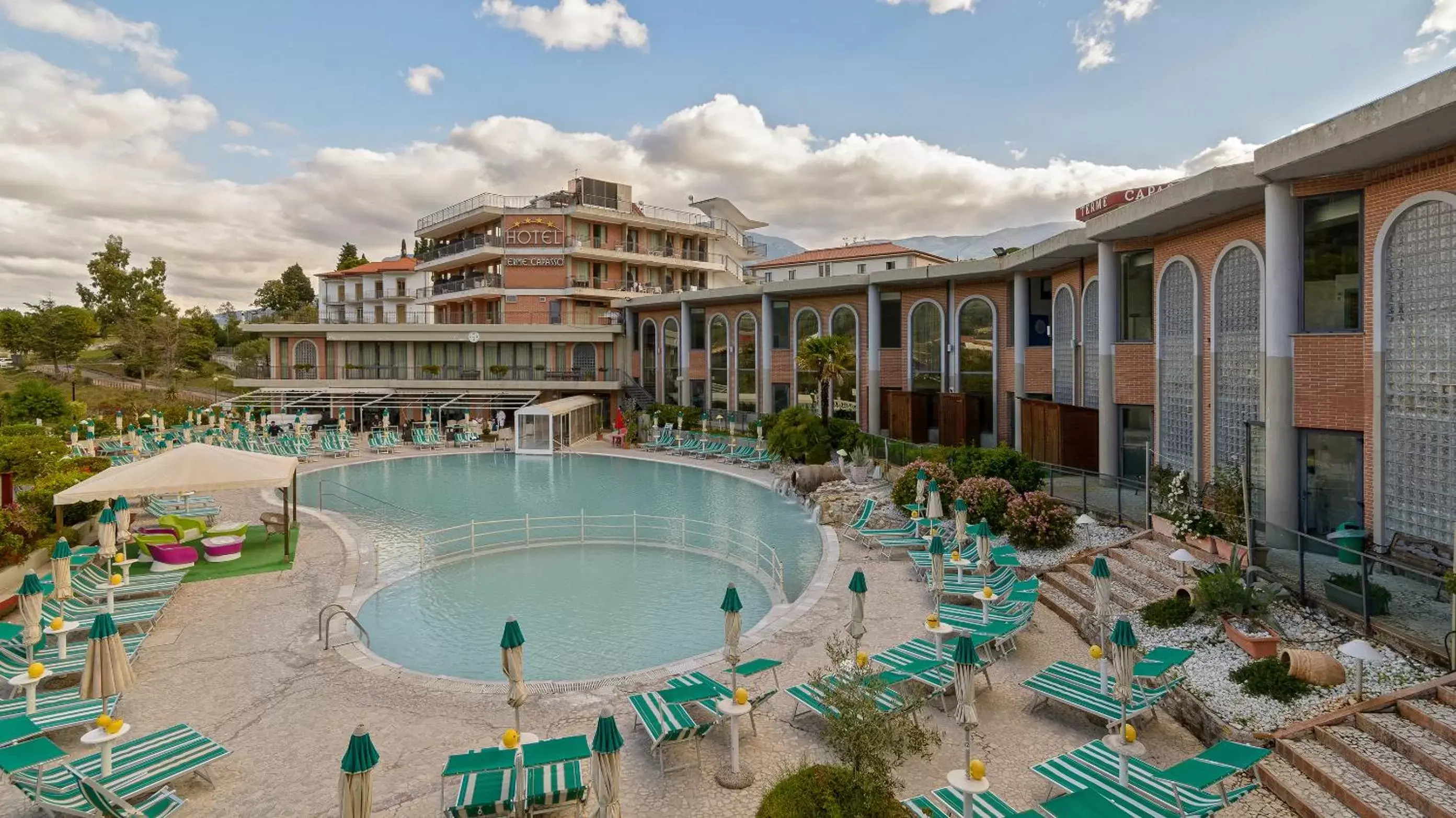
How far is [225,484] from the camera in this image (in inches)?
563

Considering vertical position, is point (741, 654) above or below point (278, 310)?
below

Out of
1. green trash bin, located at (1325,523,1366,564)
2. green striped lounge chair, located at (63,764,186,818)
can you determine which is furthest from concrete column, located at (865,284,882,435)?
green striped lounge chair, located at (63,764,186,818)

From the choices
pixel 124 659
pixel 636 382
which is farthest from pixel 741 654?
pixel 636 382

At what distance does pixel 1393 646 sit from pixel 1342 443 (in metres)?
4.34

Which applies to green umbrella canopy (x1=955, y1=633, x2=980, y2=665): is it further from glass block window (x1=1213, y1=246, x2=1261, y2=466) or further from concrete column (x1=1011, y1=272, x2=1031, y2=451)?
concrete column (x1=1011, y1=272, x2=1031, y2=451)

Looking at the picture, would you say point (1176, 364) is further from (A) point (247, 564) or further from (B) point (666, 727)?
(A) point (247, 564)

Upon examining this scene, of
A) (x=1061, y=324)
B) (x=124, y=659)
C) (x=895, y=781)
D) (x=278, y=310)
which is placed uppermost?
(x=278, y=310)

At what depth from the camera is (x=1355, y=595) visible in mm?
8172

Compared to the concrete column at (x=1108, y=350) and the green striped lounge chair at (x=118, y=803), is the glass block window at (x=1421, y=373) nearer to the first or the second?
the concrete column at (x=1108, y=350)

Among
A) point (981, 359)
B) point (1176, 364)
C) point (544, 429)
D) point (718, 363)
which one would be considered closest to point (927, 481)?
point (1176, 364)

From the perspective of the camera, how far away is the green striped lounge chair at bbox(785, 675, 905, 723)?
707 centimetres

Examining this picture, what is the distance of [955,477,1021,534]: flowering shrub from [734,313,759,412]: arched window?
18.8m

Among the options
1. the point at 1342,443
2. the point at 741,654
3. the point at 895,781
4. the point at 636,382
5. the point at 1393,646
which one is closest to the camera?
the point at 895,781

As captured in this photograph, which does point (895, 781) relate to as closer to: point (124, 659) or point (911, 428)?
point (124, 659)
